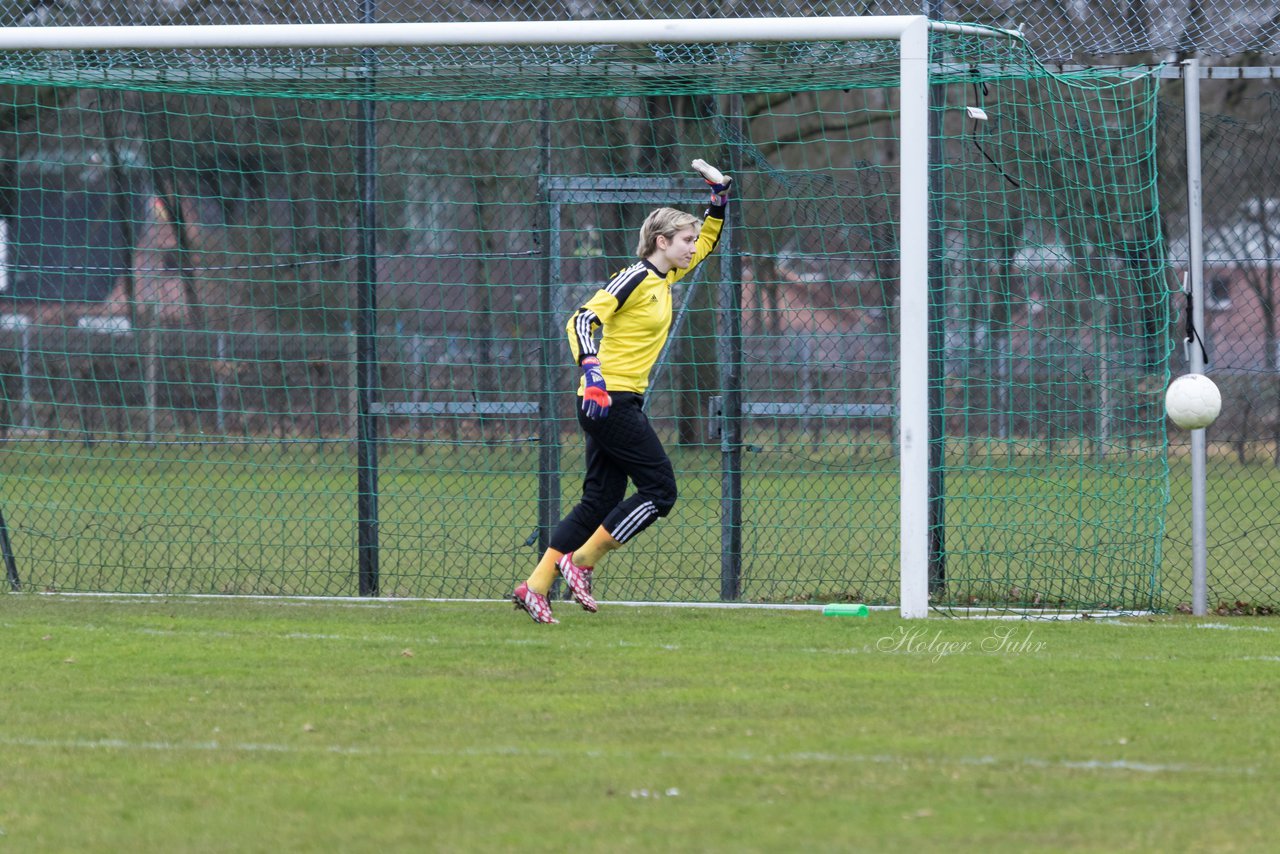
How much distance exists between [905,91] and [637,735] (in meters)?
4.09

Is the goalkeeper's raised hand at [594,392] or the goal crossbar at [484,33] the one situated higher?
the goal crossbar at [484,33]

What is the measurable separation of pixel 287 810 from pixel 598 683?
2033 mm

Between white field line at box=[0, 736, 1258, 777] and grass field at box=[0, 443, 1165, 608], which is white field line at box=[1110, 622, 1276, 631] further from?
white field line at box=[0, 736, 1258, 777]

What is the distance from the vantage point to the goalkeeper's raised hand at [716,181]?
26.8 feet

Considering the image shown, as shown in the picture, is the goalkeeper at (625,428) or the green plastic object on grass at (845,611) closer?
the goalkeeper at (625,428)

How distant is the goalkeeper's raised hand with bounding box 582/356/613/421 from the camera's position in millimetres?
7586

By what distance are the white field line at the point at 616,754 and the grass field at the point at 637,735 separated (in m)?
0.02

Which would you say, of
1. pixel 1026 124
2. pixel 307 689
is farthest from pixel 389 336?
pixel 307 689

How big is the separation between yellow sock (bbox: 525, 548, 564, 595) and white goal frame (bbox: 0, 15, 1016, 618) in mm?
1746

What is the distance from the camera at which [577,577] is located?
808 centimetres

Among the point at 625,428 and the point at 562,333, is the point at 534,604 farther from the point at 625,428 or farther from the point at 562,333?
the point at 562,333

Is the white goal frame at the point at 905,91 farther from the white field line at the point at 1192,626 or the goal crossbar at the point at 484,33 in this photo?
the white field line at the point at 1192,626

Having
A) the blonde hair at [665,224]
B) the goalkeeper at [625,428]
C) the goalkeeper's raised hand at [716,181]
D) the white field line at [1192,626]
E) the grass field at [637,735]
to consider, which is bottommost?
the white field line at [1192,626]

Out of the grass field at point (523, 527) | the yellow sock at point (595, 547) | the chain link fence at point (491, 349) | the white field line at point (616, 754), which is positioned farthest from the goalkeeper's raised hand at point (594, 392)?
the white field line at point (616, 754)
